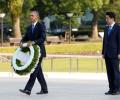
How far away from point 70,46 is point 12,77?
68.2 feet

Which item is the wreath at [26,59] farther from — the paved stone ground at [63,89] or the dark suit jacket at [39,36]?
the paved stone ground at [63,89]

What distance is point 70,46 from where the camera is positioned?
39031 millimetres

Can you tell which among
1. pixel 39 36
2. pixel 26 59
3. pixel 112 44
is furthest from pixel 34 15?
pixel 112 44

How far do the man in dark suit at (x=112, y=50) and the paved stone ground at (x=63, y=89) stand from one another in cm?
40

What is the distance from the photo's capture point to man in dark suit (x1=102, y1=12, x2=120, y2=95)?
41.7 ft

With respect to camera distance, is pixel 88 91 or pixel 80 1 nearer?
pixel 88 91

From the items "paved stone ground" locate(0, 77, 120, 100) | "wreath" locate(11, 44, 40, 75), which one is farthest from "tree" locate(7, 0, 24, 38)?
"wreath" locate(11, 44, 40, 75)

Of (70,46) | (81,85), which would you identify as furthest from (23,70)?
(70,46)

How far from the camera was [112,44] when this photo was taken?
1274cm

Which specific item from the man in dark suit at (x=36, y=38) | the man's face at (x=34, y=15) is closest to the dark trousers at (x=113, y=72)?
the man in dark suit at (x=36, y=38)

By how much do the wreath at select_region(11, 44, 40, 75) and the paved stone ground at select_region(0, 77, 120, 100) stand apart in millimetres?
589

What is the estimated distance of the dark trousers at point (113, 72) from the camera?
12719mm

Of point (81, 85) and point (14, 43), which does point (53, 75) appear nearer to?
point (81, 85)

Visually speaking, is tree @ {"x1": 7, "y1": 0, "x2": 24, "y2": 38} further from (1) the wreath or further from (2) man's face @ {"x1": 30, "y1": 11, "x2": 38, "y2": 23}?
(2) man's face @ {"x1": 30, "y1": 11, "x2": 38, "y2": 23}
